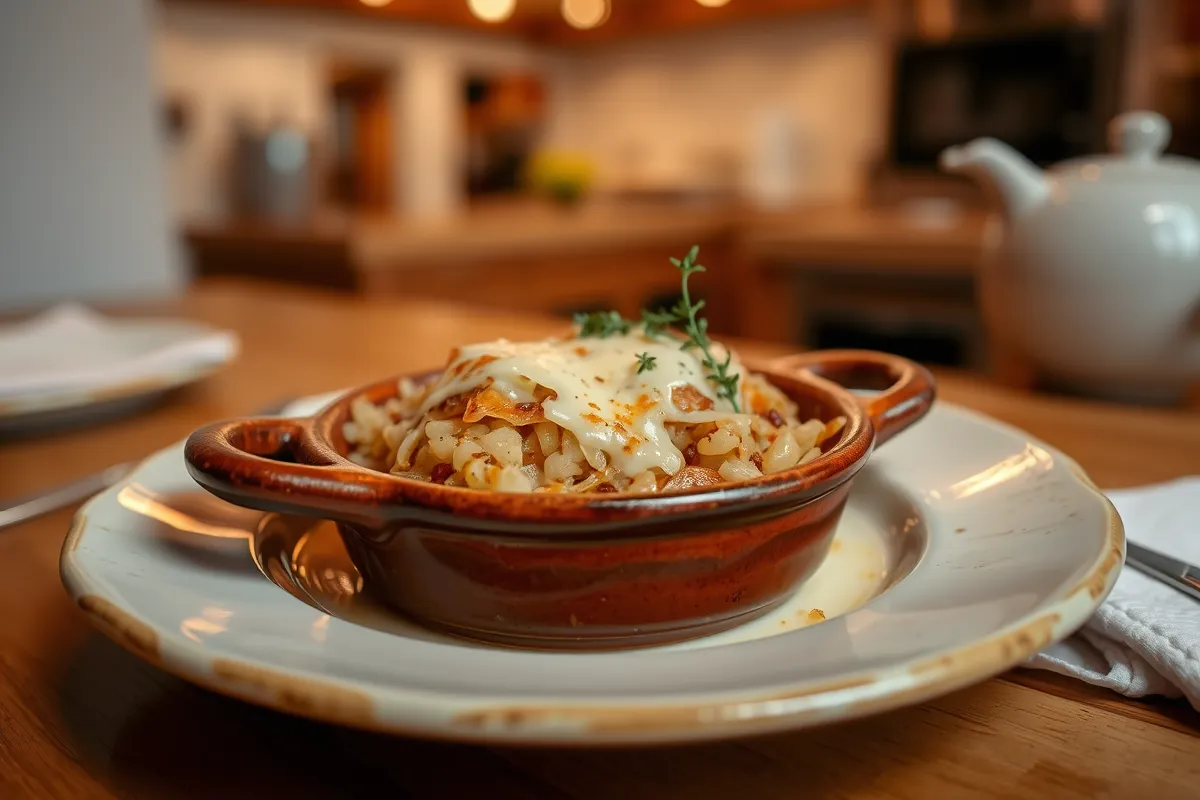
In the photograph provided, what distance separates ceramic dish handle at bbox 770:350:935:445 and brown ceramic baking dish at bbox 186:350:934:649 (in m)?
0.09

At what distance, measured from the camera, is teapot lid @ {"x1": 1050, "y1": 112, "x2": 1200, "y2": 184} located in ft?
3.25

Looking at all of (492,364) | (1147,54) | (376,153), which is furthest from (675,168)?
(492,364)

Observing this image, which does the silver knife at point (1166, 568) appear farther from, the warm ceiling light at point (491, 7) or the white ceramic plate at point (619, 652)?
the warm ceiling light at point (491, 7)

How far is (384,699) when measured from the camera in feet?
0.99

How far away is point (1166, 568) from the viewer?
489 mm

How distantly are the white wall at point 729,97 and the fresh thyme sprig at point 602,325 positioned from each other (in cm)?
424

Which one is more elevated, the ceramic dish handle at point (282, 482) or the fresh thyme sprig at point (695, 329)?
the fresh thyme sprig at point (695, 329)

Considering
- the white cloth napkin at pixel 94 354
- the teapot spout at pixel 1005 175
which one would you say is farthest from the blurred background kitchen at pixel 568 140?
the teapot spout at pixel 1005 175

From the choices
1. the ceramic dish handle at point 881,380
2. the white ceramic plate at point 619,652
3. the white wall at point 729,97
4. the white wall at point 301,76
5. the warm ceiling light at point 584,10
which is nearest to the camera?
the white ceramic plate at point 619,652

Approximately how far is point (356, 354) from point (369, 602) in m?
0.85

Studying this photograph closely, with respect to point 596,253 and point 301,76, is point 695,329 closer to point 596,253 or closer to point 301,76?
point 596,253

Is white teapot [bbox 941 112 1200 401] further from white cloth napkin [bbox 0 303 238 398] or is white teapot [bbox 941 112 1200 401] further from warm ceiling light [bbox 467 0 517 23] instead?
warm ceiling light [bbox 467 0 517 23]

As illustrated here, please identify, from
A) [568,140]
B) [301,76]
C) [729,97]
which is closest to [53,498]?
[301,76]

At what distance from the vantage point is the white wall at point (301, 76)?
5.13 meters
